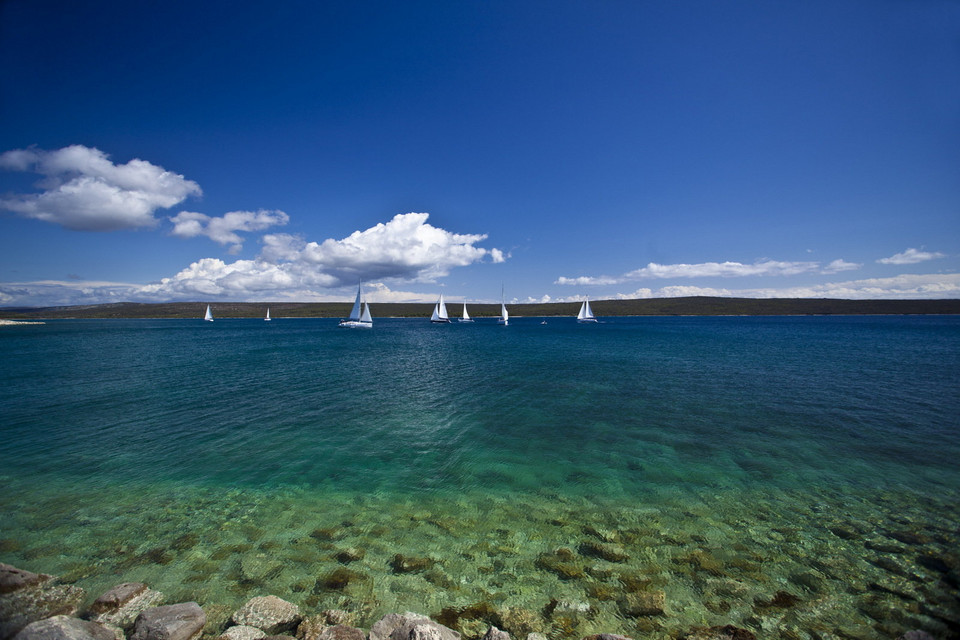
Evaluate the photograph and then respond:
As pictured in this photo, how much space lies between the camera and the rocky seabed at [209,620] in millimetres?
5836

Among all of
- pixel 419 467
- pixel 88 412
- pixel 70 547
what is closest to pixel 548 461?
pixel 419 467

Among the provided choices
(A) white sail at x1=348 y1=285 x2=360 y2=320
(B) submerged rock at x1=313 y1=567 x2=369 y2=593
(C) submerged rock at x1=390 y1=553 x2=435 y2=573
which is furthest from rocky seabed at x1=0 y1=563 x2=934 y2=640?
(A) white sail at x1=348 y1=285 x2=360 y2=320

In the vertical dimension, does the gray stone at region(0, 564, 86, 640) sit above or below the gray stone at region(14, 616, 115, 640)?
below

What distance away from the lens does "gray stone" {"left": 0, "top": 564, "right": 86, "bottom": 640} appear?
631cm

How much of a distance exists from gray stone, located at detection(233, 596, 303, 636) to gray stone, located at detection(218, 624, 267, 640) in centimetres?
29

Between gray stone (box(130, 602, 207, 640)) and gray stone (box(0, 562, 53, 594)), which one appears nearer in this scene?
gray stone (box(130, 602, 207, 640))

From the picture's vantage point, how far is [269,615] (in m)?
6.62

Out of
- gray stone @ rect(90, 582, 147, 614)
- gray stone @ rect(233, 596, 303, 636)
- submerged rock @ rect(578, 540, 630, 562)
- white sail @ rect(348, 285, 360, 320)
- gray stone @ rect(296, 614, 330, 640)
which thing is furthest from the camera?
white sail @ rect(348, 285, 360, 320)

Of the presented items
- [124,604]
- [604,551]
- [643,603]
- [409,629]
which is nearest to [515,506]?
[604,551]

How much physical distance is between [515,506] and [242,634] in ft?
23.0

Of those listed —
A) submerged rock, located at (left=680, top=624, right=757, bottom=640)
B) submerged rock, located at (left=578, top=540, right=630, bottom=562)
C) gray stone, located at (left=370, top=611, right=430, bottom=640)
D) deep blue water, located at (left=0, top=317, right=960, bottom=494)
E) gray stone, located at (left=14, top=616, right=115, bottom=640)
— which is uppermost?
gray stone, located at (left=14, top=616, right=115, bottom=640)

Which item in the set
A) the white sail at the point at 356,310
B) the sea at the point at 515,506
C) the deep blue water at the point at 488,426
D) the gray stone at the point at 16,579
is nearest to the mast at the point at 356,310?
the white sail at the point at 356,310

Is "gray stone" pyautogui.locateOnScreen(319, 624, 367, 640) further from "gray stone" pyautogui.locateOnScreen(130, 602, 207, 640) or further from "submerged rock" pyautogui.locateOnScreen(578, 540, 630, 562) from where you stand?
"submerged rock" pyautogui.locateOnScreen(578, 540, 630, 562)

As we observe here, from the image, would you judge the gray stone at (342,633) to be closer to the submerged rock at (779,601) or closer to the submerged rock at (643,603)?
the submerged rock at (643,603)
